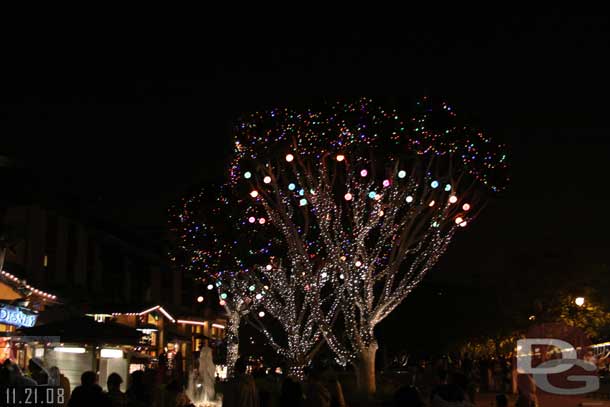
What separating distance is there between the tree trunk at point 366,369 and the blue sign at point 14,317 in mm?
11176

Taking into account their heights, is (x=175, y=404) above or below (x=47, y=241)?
below

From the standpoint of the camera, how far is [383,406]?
23703 mm

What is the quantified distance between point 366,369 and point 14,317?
1272 cm

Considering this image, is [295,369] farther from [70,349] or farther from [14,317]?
[14,317]

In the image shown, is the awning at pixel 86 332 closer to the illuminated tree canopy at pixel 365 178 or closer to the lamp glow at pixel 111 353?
the lamp glow at pixel 111 353

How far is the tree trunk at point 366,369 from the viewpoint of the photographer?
2752 centimetres

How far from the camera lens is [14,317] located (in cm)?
1873

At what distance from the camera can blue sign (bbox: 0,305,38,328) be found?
18.2 metres

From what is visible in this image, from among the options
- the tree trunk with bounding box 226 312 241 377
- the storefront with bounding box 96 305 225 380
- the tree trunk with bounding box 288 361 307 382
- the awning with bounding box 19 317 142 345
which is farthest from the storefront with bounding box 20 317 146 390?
the tree trunk with bounding box 226 312 241 377

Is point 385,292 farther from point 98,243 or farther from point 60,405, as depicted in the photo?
point 60,405

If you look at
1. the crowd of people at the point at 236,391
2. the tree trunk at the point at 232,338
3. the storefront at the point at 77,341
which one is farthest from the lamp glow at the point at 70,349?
the tree trunk at the point at 232,338

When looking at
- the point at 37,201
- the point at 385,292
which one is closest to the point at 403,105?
the point at 385,292

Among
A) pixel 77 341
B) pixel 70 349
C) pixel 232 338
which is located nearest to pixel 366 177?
pixel 70 349

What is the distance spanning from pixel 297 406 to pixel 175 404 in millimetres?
1868
